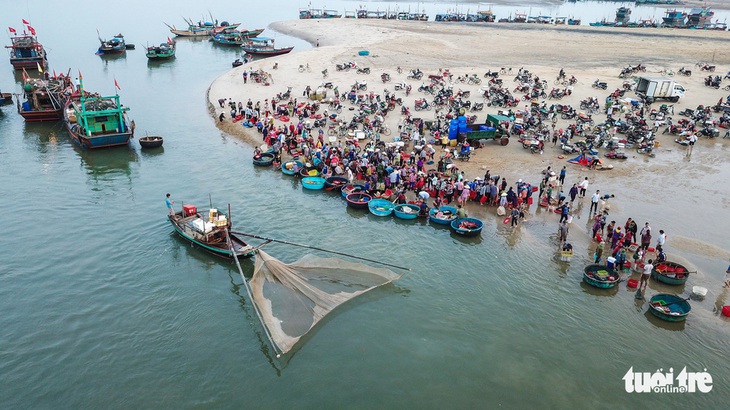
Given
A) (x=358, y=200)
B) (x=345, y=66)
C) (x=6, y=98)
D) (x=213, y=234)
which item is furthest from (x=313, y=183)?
(x=6, y=98)

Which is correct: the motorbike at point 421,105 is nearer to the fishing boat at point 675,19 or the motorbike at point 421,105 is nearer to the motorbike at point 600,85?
the motorbike at point 600,85

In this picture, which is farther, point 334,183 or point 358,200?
point 334,183

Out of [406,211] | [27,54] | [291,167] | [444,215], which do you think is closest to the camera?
[444,215]

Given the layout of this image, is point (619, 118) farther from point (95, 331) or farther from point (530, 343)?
point (95, 331)

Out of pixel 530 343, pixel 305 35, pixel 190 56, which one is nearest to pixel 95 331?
pixel 530 343

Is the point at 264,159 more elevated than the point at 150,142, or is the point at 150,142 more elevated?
the point at 264,159

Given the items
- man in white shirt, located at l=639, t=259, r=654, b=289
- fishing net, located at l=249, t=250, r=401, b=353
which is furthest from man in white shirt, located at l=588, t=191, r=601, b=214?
fishing net, located at l=249, t=250, r=401, b=353

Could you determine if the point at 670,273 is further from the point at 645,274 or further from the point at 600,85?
the point at 600,85
